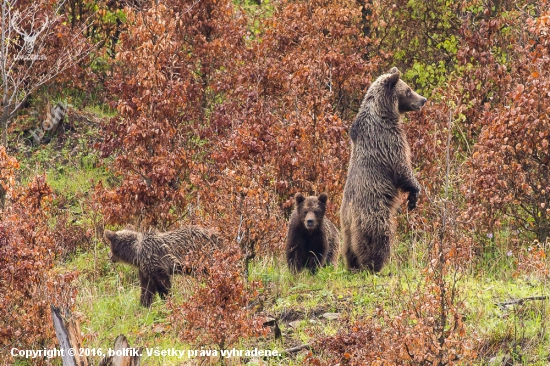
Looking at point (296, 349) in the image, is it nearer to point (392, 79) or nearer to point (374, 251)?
point (374, 251)

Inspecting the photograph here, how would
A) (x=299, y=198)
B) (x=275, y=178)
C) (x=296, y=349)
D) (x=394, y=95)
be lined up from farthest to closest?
(x=275, y=178) < (x=394, y=95) < (x=299, y=198) < (x=296, y=349)

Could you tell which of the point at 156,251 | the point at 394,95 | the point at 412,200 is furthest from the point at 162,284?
the point at 394,95

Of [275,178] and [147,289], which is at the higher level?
[275,178]

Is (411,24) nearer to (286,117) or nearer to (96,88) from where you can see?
(286,117)

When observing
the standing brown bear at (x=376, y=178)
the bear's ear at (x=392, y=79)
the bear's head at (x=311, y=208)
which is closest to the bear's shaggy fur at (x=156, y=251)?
the bear's head at (x=311, y=208)

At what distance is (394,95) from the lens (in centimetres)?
1149

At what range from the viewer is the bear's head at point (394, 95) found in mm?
11406

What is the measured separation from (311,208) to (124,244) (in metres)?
2.39

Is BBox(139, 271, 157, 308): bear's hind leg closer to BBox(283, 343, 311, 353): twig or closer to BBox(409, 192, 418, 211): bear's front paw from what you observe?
BBox(283, 343, 311, 353): twig

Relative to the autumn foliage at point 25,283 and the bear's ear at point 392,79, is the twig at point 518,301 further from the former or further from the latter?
the autumn foliage at point 25,283

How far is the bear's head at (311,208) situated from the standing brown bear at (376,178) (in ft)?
0.86

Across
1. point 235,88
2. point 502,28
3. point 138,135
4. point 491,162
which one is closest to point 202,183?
point 138,135

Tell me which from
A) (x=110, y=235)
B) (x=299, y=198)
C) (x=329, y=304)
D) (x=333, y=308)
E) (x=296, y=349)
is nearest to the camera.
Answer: (x=296, y=349)

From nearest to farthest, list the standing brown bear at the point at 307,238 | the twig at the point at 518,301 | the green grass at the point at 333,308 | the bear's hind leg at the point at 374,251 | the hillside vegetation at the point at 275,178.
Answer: the green grass at the point at 333,308 < the hillside vegetation at the point at 275,178 < the twig at the point at 518,301 < the bear's hind leg at the point at 374,251 < the standing brown bear at the point at 307,238
